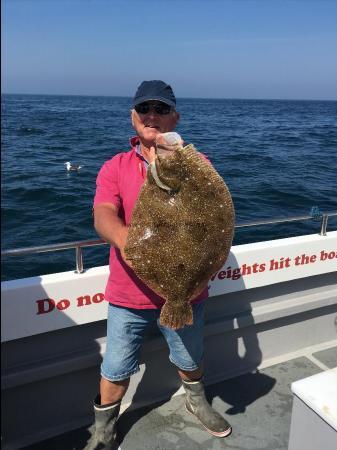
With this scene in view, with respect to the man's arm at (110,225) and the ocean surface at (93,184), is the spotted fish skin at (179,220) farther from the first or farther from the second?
the ocean surface at (93,184)

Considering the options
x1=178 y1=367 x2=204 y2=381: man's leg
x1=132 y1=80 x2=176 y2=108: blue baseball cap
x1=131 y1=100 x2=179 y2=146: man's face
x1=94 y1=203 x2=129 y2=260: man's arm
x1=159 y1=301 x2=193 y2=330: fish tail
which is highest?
x1=132 y1=80 x2=176 y2=108: blue baseball cap

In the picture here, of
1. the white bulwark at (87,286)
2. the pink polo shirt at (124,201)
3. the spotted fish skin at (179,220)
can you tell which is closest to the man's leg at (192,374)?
the white bulwark at (87,286)

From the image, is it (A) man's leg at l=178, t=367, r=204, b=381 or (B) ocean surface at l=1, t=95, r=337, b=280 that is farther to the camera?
(B) ocean surface at l=1, t=95, r=337, b=280

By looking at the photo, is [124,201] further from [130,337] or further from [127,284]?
[130,337]

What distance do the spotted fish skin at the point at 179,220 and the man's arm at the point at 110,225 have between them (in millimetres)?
101

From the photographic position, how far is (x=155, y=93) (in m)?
2.52

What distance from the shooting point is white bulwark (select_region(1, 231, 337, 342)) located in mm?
2766

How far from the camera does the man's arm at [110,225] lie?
2.28 meters

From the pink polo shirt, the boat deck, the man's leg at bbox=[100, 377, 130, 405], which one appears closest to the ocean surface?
the pink polo shirt

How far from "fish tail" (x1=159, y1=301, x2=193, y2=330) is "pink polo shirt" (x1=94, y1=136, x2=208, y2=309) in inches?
13.5

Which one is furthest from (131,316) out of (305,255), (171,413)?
(305,255)

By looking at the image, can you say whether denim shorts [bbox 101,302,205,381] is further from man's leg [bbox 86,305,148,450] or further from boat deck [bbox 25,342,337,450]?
boat deck [bbox 25,342,337,450]

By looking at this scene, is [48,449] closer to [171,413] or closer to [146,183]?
[171,413]

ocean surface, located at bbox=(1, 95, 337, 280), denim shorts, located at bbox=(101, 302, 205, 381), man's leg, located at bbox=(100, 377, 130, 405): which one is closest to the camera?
denim shorts, located at bbox=(101, 302, 205, 381)
